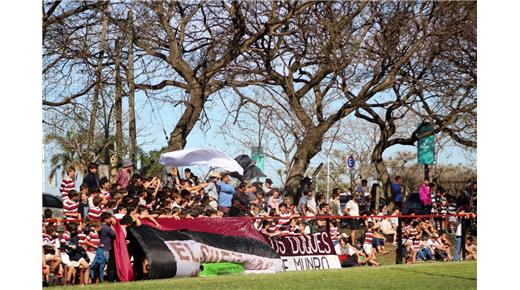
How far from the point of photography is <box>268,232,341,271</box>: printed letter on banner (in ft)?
56.9

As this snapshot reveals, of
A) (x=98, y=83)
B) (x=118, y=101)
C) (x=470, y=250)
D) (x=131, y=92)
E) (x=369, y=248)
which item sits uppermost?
(x=98, y=83)

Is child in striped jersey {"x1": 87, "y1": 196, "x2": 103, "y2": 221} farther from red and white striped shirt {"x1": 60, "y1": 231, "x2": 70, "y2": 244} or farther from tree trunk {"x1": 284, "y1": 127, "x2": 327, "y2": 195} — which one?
tree trunk {"x1": 284, "y1": 127, "x2": 327, "y2": 195}

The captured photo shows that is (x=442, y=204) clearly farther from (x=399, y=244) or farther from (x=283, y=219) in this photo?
(x=283, y=219)

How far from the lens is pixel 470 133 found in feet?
87.9

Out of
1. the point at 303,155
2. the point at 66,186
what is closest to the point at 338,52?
the point at 303,155

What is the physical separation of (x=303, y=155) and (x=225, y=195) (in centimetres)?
725

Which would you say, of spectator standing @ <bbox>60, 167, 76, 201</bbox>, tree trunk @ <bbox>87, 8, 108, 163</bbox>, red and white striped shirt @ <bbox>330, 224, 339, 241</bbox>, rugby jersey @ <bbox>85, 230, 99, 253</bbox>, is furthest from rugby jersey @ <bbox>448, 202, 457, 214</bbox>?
rugby jersey @ <bbox>85, 230, 99, 253</bbox>

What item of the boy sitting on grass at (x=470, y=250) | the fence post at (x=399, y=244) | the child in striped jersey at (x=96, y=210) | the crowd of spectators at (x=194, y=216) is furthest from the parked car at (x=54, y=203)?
the boy sitting on grass at (x=470, y=250)

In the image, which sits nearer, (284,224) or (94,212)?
(94,212)

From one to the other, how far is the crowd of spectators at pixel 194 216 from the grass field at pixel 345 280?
644 mm

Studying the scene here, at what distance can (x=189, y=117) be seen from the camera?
74.4 feet

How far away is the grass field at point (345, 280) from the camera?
14141 mm
